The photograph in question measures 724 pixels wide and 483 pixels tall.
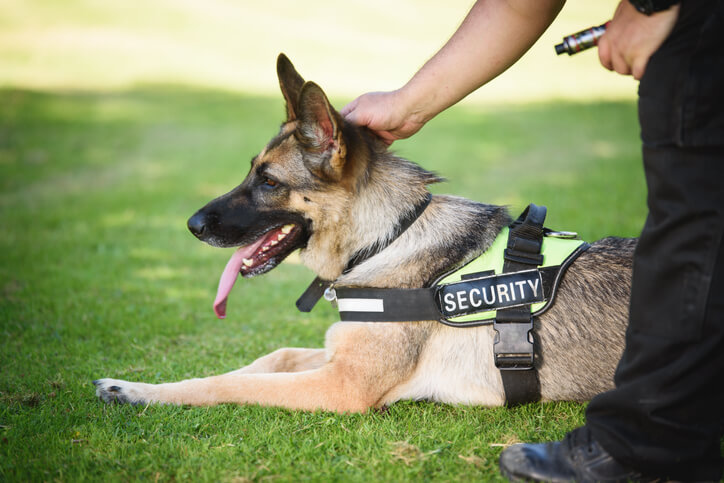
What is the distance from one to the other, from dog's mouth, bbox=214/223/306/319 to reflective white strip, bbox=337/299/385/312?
1.77 ft

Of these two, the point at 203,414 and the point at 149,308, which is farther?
the point at 149,308

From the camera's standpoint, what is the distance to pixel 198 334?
4.74 m

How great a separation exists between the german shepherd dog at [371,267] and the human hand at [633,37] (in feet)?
4.21

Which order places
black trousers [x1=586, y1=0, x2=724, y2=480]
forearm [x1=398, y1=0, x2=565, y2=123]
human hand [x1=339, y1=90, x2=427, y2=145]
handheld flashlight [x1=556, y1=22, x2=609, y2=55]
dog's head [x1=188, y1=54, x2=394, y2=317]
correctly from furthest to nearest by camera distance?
human hand [x1=339, y1=90, x2=427, y2=145]
dog's head [x1=188, y1=54, x2=394, y2=317]
forearm [x1=398, y1=0, x2=565, y2=123]
handheld flashlight [x1=556, y1=22, x2=609, y2=55]
black trousers [x1=586, y1=0, x2=724, y2=480]

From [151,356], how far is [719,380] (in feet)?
12.0

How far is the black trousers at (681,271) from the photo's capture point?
6.61ft

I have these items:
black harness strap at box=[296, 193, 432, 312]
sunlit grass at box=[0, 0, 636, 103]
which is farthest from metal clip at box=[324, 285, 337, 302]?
sunlit grass at box=[0, 0, 636, 103]

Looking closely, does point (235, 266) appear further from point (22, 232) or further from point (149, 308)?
point (22, 232)

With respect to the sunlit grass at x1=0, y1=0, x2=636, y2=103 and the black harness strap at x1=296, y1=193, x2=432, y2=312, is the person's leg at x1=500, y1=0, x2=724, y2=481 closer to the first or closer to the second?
the black harness strap at x1=296, y1=193, x2=432, y2=312

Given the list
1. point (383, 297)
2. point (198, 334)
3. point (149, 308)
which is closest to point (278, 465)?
point (383, 297)

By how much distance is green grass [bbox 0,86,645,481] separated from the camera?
2797 mm

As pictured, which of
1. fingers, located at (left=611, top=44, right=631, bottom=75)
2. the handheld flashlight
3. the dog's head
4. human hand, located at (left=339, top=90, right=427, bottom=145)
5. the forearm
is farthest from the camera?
human hand, located at (left=339, top=90, right=427, bottom=145)

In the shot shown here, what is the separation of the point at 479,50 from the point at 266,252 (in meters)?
1.78

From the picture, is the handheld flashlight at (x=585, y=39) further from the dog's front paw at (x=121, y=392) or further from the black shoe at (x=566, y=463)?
the dog's front paw at (x=121, y=392)
